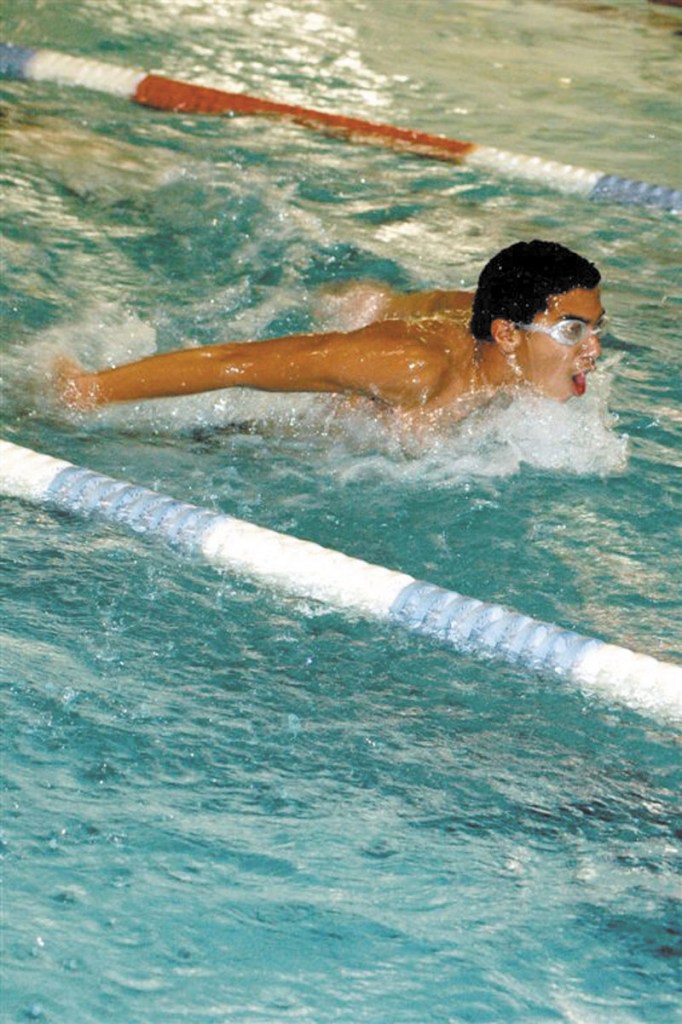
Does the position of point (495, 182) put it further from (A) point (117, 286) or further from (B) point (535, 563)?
(B) point (535, 563)

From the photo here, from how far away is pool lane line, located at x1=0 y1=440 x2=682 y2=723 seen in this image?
2863 millimetres

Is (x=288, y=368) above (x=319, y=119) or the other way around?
above

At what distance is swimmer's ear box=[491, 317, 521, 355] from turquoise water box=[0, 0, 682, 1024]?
6.8 inches

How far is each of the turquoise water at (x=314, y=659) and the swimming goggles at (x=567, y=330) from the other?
21cm

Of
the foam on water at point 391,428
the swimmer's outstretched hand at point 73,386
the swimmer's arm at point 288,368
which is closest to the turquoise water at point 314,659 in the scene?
the foam on water at point 391,428

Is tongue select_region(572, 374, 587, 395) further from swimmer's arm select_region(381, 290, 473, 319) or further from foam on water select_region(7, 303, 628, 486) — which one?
swimmer's arm select_region(381, 290, 473, 319)

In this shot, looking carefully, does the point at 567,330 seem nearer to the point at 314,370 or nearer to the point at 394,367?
the point at 394,367

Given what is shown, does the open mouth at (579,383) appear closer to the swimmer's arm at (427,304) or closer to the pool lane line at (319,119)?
the swimmer's arm at (427,304)

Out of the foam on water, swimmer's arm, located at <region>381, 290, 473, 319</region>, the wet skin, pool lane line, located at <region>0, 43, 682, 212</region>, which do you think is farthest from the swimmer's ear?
pool lane line, located at <region>0, 43, 682, 212</region>

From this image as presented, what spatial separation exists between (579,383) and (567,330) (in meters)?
0.17

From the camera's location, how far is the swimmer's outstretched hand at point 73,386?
351cm

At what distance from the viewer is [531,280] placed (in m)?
3.57

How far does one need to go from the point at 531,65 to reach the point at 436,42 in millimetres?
528

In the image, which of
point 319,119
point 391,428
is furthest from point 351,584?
point 319,119
